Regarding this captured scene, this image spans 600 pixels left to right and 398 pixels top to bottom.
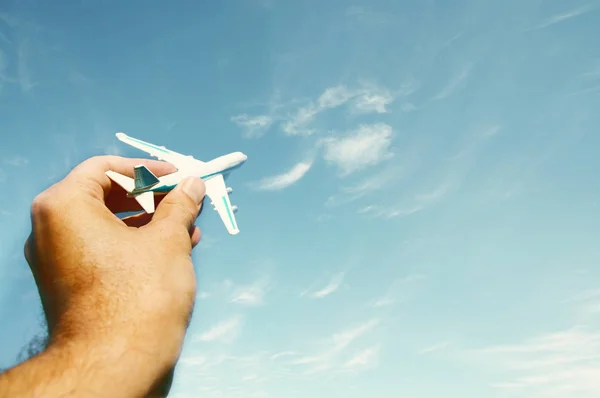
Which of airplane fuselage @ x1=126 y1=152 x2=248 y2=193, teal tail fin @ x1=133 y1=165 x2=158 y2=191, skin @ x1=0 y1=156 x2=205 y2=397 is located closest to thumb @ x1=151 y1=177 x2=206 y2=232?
skin @ x1=0 y1=156 x2=205 y2=397

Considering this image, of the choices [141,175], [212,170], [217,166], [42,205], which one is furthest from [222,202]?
[42,205]

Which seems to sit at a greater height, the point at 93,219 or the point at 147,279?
the point at 93,219

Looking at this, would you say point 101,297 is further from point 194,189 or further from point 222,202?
point 222,202

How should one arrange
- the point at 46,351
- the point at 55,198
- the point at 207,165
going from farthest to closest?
the point at 207,165
the point at 55,198
the point at 46,351

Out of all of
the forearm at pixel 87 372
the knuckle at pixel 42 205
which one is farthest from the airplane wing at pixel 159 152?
the forearm at pixel 87 372

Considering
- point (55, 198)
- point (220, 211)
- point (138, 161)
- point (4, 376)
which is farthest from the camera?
point (220, 211)

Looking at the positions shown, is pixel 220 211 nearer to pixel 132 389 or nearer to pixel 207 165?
pixel 207 165

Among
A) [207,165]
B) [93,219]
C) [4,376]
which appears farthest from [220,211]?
[4,376]
